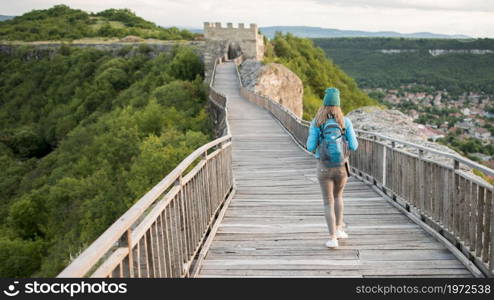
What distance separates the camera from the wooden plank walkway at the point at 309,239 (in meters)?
5.21

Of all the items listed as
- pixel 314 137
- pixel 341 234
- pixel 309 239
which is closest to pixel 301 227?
pixel 309 239

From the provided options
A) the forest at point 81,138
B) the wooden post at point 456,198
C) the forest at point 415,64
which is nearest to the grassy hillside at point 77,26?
the forest at point 81,138

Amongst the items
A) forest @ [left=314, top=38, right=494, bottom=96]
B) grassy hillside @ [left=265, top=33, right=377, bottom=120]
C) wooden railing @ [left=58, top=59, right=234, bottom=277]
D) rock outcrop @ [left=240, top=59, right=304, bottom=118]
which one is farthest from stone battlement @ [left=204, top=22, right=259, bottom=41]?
forest @ [left=314, top=38, right=494, bottom=96]

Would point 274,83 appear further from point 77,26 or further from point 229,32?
point 77,26

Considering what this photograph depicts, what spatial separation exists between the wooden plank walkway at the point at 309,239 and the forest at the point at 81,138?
898cm

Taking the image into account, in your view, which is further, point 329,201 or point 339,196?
point 339,196

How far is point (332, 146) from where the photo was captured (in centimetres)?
551

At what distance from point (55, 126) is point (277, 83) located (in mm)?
34790

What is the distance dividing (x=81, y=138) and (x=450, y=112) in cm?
5517

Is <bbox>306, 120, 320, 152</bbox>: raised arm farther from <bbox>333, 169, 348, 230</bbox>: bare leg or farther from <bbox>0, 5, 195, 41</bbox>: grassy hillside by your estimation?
<bbox>0, 5, 195, 41</bbox>: grassy hillside

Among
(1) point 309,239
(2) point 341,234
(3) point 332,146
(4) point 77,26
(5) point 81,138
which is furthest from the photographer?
(4) point 77,26

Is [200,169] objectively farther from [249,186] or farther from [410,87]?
[410,87]

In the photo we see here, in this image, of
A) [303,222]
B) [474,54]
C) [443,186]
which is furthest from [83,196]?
[474,54]

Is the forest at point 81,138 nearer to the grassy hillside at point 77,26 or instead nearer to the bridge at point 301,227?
the bridge at point 301,227
